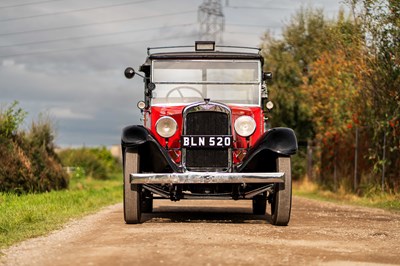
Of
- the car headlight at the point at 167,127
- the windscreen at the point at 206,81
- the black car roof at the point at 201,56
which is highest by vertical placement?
the black car roof at the point at 201,56

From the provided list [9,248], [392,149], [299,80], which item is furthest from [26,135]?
[299,80]

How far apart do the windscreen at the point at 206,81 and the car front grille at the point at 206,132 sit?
1.03 meters

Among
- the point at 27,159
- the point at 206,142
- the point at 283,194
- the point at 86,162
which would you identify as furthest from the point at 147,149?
the point at 86,162

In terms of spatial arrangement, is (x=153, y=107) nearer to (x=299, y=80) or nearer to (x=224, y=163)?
(x=224, y=163)

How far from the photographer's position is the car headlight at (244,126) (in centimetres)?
1207

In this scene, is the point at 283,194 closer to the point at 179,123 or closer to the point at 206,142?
the point at 206,142

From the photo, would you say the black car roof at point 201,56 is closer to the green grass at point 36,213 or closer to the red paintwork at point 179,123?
the red paintwork at point 179,123

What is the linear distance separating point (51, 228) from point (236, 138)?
3.28 m

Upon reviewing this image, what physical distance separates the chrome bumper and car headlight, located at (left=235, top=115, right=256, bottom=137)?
132 centimetres

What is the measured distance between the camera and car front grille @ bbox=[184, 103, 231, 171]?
11805 millimetres

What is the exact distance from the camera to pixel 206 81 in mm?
13062

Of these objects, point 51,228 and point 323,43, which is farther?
point 323,43

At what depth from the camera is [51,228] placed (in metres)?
10.8

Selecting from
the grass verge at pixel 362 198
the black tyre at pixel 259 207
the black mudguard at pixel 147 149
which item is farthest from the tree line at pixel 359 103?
the black mudguard at pixel 147 149
